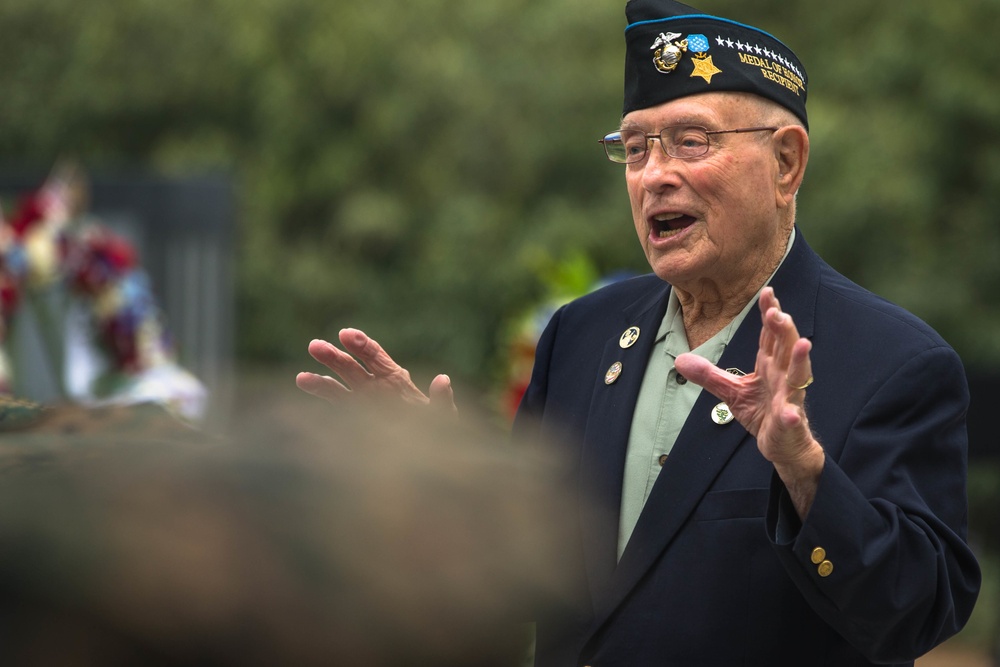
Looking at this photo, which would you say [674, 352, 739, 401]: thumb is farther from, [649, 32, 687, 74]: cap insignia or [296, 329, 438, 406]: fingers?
[649, 32, 687, 74]: cap insignia

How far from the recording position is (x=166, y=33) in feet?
70.4

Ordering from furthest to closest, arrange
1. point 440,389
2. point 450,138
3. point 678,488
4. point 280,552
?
point 450,138 < point 678,488 < point 440,389 < point 280,552

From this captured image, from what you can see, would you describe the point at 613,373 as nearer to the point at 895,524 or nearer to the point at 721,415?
the point at 721,415

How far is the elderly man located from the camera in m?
1.97

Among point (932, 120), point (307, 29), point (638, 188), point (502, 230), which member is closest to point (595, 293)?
point (638, 188)

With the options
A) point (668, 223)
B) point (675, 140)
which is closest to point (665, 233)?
point (668, 223)

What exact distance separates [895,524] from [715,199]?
709 millimetres

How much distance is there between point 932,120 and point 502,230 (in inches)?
205

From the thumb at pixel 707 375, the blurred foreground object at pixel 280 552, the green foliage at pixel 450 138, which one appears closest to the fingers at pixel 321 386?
the thumb at pixel 707 375

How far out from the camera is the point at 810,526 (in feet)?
6.38

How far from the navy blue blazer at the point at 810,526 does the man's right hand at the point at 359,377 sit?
0.79 feet

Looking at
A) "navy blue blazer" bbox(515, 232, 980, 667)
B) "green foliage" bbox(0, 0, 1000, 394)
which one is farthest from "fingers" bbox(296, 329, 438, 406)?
"green foliage" bbox(0, 0, 1000, 394)

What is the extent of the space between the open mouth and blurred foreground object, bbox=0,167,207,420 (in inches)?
234

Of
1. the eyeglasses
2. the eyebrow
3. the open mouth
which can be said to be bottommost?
the open mouth
